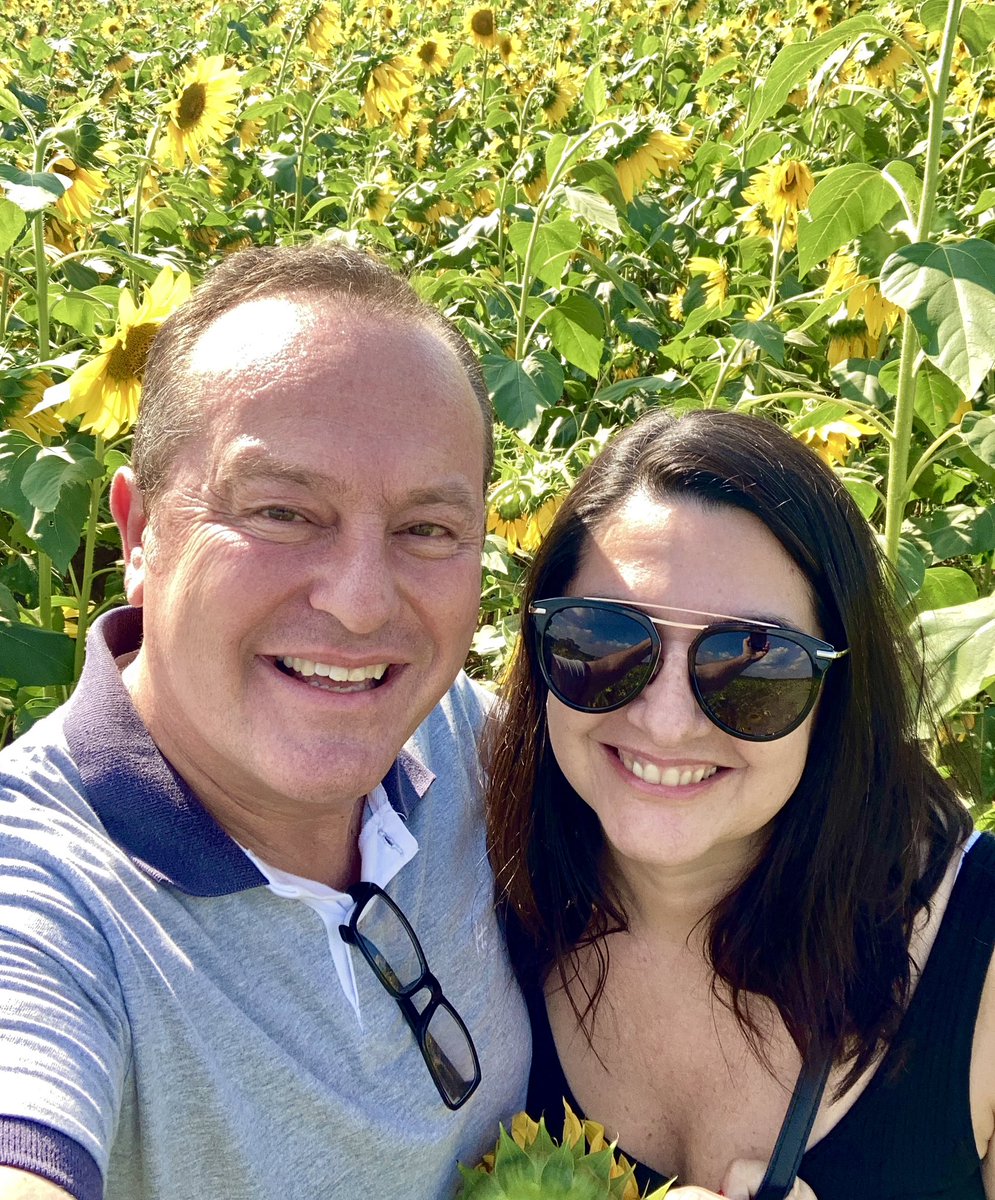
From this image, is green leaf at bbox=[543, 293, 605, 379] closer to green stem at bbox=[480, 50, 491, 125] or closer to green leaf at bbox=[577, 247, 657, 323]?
green leaf at bbox=[577, 247, 657, 323]

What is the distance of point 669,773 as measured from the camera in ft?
4.29

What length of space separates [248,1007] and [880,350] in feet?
6.12

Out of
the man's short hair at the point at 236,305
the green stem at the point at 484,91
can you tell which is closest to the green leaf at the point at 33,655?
the man's short hair at the point at 236,305

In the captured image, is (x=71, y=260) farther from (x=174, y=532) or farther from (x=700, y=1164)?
(x=700, y=1164)

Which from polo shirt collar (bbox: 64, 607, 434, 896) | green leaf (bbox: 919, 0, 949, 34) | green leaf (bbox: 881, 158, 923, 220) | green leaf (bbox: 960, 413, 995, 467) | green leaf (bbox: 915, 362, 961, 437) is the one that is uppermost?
green leaf (bbox: 919, 0, 949, 34)

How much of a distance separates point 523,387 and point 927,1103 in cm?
122

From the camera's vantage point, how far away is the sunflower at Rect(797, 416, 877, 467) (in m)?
1.93

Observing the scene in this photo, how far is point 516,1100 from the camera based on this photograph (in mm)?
1400

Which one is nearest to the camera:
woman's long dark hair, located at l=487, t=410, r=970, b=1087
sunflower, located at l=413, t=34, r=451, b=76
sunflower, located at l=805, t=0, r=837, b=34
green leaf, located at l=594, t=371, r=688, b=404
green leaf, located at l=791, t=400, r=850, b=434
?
woman's long dark hair, located at l=487, t=410, r=970, b=1087

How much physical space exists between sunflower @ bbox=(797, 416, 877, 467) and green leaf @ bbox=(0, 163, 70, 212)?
1.11m

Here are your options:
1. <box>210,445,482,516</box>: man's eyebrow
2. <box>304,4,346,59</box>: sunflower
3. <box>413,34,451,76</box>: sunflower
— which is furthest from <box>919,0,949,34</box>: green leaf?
<box>413,34,451,76</box>: sunflower

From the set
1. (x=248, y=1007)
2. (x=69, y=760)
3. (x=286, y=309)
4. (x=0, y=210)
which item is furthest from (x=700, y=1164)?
(x=0, y=210)

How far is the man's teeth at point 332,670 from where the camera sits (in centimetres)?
116

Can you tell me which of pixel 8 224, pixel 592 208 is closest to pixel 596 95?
pixel 592 208
